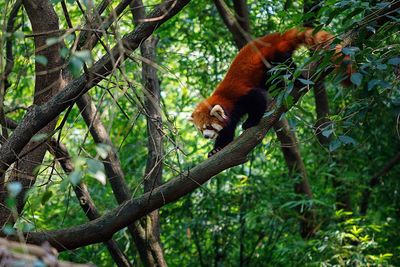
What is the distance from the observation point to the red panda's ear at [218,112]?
14.5 ft

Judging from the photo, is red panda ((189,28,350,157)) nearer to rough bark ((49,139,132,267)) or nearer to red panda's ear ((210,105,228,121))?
red panda's ear ((210,105,228,121))

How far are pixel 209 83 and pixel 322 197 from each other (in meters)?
1.45

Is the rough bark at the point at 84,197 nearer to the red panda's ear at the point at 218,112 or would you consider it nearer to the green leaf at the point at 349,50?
the red panda's ear at the point at 218,112

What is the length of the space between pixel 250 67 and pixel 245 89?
16 cm

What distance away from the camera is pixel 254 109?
4.32 m

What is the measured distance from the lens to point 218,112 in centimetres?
447

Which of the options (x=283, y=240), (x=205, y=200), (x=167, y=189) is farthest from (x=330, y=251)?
(x=167, y=189)

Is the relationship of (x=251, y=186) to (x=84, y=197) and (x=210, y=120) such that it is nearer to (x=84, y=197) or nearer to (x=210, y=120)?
(x=210, y=120)

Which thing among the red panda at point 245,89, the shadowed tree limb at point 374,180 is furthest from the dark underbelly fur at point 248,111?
the shadowed tree limb at point 374,180

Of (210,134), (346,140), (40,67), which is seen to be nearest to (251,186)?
(210,134)

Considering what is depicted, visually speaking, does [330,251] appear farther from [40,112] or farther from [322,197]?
[40,112]

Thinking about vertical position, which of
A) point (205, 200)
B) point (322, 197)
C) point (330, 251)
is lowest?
point (330, 251)

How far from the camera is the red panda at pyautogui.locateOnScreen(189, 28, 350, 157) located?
422 centimetres

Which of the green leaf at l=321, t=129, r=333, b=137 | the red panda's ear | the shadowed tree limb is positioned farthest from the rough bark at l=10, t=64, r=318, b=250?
the shadowed tree limb
